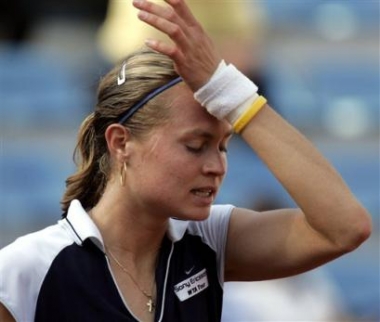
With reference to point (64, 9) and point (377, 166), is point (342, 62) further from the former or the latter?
point (64, 9)

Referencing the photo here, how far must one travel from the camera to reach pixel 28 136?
6.98 m

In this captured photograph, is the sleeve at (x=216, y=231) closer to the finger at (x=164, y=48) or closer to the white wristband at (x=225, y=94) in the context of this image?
the white wristband at (x=225, y=94)

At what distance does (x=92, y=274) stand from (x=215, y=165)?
1.22 ft

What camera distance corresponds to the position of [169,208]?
231 cm

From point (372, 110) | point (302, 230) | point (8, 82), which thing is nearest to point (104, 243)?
point (302, 230)

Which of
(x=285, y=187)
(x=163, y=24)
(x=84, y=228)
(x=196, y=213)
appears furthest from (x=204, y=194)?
(x=163, y=24)

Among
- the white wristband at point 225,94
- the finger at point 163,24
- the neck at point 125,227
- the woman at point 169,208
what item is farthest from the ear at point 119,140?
the finger at point 163,24

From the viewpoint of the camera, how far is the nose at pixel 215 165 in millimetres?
2281

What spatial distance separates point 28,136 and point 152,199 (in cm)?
477

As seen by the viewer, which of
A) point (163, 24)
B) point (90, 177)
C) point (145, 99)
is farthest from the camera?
point (90, 177)

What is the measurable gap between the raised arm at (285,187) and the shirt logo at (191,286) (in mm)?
128

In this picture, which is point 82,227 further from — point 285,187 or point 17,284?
point 285,187

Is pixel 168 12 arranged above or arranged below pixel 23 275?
above

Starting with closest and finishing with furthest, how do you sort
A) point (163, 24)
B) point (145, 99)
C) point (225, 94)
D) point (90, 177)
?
point (163, 24), point (225, 94), point (145, 99), point (90, 177)
